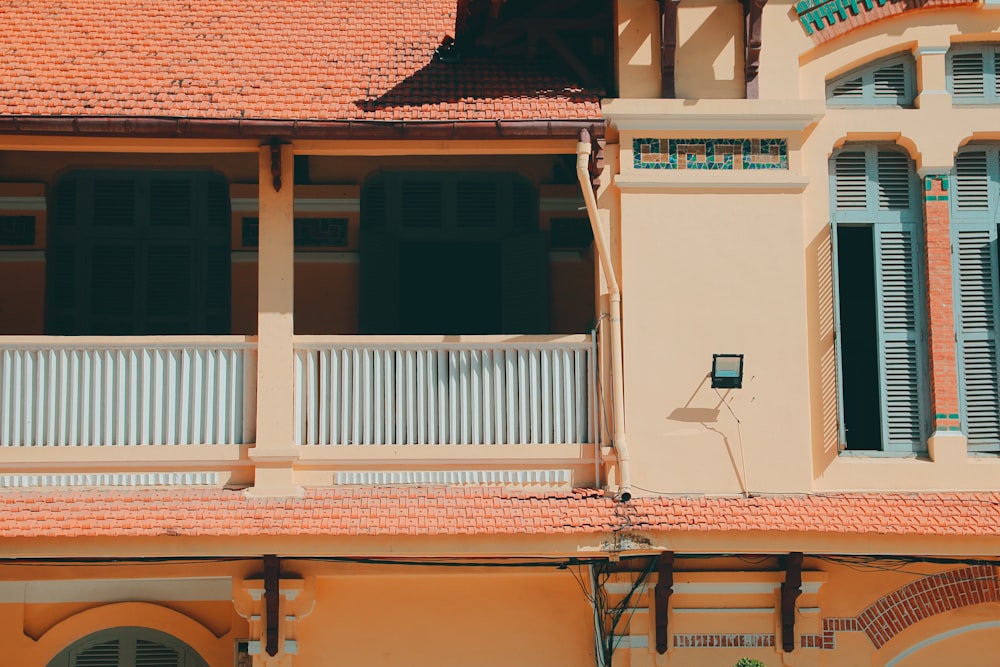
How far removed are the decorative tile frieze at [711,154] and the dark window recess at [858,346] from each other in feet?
4.24

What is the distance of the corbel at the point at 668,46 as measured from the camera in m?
9.39

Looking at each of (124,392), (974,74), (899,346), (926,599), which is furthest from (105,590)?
(974,74)

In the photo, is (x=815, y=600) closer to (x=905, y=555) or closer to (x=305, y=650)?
(x=905, y=555)

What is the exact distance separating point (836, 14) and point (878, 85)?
25.2 inches

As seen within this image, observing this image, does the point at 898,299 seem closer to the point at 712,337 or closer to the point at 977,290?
the point at 977,290

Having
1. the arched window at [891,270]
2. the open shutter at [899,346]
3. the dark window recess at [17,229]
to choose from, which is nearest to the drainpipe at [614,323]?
the arched window at [891,270]

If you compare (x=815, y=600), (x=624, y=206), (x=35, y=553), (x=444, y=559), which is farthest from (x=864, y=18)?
(x=35, y=553)

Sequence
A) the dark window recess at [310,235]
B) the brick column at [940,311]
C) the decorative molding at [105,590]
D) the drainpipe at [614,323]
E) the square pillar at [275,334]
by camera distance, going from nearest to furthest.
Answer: the drainpipe at [614,323] → the square pillar at [275,334] → the brick column at [940,311] → the decorative molding at [105,590] → the dark window recess at [310,235]

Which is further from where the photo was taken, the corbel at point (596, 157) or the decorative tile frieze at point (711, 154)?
the decorative tile frieze at point (711, 154)

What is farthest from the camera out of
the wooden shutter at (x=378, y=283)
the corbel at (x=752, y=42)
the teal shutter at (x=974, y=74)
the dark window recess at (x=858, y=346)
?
the wooden shutter at (x=378, y=283)

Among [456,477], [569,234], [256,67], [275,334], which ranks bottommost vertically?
[456,477]

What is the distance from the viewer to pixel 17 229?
11.7 metres

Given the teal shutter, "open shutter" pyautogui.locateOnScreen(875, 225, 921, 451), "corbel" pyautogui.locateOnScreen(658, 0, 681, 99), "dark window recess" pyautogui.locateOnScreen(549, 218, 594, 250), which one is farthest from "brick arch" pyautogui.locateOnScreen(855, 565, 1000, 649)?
"dark window recess" pyautogui.locateOnScreen(549, 218, 594, 250)

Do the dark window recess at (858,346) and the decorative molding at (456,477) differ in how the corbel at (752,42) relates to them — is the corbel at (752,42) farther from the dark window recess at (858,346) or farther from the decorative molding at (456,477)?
the decorative molding at (456,477)
